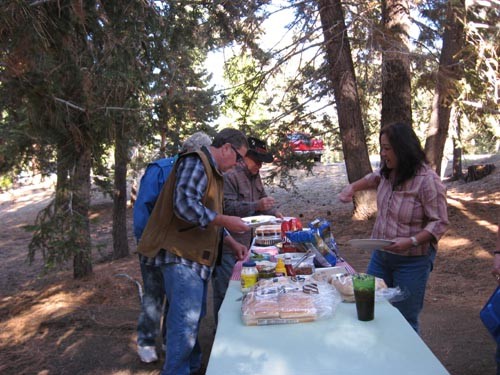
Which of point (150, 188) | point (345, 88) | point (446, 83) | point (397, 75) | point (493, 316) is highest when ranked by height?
point (397, 75)

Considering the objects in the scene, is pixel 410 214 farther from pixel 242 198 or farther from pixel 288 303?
pixel 242 198

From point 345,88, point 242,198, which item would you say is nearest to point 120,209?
point 345,88

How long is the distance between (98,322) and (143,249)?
2686 millimetres

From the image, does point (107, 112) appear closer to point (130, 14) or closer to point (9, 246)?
point (130, 14)

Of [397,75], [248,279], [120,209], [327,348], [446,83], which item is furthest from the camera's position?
[120,209]

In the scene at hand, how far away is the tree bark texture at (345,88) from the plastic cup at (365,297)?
6.76 m

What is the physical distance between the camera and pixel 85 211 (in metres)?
6.08

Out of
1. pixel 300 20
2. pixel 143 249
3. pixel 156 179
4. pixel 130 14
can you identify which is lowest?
pixel 143 249

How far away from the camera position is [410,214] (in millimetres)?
2777

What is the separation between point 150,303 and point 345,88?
632 cm

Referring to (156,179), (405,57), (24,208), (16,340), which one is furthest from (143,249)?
(24,208)

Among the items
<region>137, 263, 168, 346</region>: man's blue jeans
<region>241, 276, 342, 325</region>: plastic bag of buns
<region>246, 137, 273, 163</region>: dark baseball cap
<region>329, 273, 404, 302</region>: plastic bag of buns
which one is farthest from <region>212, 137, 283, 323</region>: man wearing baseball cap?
<region>329, 273, 404, 302</region>: plastic bag of buns

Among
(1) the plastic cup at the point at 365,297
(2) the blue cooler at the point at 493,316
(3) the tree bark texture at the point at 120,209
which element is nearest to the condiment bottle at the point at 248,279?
(1) the plastic cup at the point at 365,297

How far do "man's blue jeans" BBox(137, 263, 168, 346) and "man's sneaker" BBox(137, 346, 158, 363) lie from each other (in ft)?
0.10
